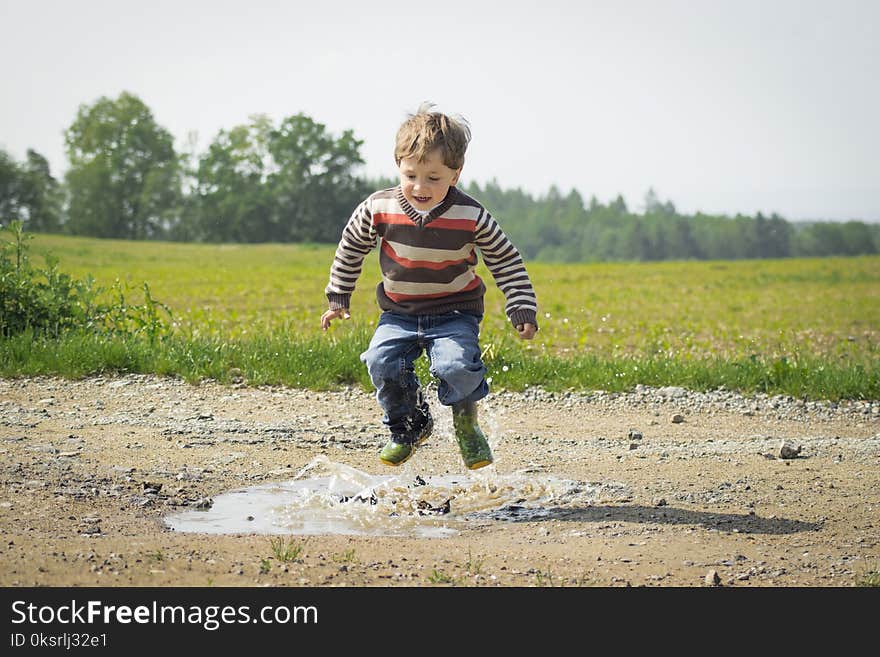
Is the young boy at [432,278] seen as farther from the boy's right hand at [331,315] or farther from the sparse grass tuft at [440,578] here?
the sparse grass tuft at [440,578]

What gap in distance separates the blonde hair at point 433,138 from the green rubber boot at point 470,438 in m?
1.08

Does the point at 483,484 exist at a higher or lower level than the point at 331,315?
lower

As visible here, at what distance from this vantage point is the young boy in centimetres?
475

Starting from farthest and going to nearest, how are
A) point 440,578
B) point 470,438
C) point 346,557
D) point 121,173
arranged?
point 121,173 → point 470,438 → point 346,557 → point 440,578

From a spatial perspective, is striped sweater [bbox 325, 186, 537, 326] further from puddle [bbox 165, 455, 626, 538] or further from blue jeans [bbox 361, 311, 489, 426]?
puddle [bbox 165, 455, 626, 538]

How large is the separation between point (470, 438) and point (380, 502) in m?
0.51

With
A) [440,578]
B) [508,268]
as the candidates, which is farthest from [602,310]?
[440,578]

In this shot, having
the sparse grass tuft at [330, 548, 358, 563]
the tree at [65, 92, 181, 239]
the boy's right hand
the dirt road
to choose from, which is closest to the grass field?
the dirt road

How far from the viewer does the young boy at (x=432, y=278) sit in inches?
187

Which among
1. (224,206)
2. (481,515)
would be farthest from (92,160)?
(481,515)

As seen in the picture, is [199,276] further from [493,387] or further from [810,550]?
[810,550]

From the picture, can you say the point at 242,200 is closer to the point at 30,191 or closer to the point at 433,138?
the point at 30,191

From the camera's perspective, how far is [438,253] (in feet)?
15.9

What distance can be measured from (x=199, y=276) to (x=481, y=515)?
802 inches
